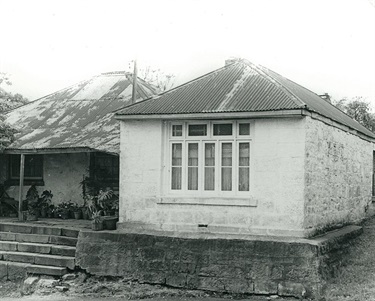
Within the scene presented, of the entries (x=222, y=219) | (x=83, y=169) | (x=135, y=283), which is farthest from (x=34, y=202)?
(x=222, y=219)

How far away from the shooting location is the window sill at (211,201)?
36.0 feet

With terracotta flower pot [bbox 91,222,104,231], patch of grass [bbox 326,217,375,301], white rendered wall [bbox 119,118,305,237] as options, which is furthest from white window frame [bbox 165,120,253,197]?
patch of grass [bbox 326,217,375,301]

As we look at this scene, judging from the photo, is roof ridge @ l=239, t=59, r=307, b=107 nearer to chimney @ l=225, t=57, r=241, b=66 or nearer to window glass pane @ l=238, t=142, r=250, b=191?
chimney @ l=225, t=57, r=241, b=66

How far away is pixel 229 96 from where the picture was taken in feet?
38.6

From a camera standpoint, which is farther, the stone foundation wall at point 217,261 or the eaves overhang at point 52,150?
the eaves overhang at point 52,150

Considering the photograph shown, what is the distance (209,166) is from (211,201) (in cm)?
82

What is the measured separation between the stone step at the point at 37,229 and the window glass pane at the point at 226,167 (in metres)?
3.86

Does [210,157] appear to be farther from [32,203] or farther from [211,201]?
[32,203]

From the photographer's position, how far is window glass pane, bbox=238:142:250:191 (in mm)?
11227

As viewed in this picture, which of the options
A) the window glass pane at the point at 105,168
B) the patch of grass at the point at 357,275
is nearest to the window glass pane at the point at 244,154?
the patch of grass at the point at 357,275

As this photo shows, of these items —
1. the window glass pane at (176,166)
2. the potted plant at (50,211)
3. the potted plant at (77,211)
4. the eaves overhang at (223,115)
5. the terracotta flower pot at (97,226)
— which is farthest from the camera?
the potted plant at (50,211)

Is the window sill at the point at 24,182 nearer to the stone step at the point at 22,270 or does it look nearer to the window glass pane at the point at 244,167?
the stone step at the point at 22,270

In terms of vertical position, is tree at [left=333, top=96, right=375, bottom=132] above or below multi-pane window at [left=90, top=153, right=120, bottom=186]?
above

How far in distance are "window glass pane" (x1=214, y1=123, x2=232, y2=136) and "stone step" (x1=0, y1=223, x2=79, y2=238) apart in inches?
166
